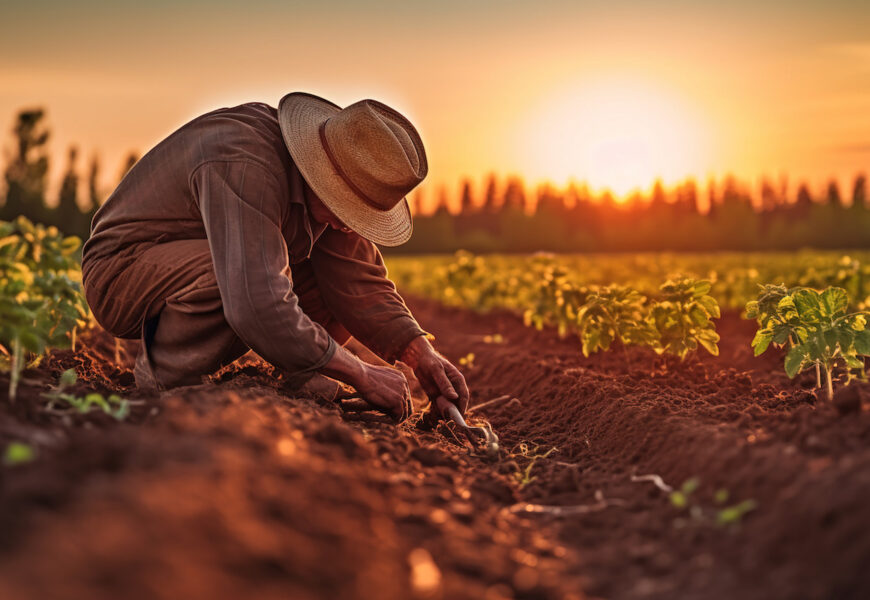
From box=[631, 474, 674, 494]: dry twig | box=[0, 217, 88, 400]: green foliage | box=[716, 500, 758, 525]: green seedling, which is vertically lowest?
box=[631, 474, 674, 494]: dry twig

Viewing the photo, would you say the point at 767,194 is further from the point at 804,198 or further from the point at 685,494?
the point at 685,494

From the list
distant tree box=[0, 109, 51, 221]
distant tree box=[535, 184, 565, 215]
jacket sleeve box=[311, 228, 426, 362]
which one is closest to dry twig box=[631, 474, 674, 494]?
jacket sleeve box=[311, 228, 426, 362]

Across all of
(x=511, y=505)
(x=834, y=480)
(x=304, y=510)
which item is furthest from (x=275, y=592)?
(x=834, y=480)

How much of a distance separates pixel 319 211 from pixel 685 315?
2.07m

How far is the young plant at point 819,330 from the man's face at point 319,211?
6.20 ft

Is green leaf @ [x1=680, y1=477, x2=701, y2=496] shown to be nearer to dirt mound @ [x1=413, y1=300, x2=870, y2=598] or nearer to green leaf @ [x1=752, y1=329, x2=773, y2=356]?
dirt mound @ [x1=413, y1=300, x2=870, y2=598]

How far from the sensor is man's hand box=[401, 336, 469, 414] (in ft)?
11.6

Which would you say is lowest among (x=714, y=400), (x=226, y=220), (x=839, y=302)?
(x=714, y=400)

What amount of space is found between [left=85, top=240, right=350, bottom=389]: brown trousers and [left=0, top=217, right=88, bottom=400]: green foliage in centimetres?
20

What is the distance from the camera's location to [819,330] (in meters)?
3.23

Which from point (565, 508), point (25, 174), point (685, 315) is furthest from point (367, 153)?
point (25, 174)

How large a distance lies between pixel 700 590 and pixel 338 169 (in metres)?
2.26

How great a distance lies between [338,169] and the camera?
3.42 m

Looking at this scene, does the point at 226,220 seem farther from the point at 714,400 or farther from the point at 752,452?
the point at 714,400
